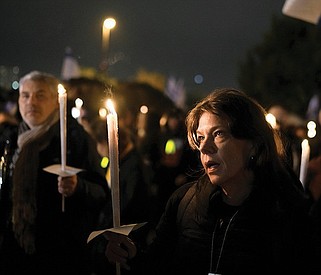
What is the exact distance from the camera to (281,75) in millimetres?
41594

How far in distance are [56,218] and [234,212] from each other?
2.34m

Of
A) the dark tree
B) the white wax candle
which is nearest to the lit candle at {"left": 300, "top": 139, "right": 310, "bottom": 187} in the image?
the white wax candle

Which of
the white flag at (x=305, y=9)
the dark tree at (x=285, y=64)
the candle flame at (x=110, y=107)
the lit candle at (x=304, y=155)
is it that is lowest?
the lit candle at (x=304, y=155)

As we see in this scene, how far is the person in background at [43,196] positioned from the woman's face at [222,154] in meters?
1.97

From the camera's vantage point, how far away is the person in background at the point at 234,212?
2.86m

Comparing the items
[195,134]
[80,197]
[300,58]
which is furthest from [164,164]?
[300,58]

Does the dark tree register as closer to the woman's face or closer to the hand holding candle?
the woman's face

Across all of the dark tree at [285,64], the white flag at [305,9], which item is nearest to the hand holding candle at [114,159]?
the white flag at [305,9]

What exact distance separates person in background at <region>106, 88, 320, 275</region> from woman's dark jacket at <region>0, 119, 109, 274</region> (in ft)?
6.26

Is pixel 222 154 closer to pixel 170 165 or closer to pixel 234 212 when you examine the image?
pixel 234 212

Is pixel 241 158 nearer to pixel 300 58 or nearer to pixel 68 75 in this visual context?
pixel 68 75

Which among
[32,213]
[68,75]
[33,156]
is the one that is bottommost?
[32,213]

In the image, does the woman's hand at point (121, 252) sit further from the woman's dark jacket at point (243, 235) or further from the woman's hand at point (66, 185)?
the woman's hand at point (66, 185)

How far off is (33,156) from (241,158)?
240 centimetres
